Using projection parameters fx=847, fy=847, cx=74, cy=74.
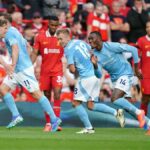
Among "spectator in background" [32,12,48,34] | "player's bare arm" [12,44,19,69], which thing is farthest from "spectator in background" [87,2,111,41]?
"player's bare arm" [12,44,19,69]

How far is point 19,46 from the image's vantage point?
15047 mm

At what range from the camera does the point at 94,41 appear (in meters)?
15.3

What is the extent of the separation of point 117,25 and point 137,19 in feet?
1.74

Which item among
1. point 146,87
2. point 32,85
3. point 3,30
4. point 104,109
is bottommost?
point 146,87

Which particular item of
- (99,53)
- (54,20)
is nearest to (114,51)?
(99,53)

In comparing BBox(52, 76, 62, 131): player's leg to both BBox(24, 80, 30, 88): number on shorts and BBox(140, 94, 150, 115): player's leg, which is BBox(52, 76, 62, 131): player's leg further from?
BBox(140, 94, 150, 115): player's leg

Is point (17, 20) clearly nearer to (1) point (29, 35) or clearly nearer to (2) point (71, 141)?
(1) point (29, 35)

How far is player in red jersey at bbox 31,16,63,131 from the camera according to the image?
16.6 metres

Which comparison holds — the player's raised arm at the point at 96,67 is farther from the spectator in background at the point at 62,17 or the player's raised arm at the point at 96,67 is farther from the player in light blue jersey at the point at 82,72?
the spectator in background at the point at 62,17

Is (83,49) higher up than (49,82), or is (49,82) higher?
(83,49)

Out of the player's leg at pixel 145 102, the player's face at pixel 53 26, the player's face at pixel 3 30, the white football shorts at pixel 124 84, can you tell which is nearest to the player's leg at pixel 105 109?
the white football shorts at pixel 124 84

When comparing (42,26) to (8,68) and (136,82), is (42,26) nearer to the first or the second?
(136,82)

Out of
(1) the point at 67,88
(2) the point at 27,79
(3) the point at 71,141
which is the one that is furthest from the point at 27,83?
(1) the point at 67,88

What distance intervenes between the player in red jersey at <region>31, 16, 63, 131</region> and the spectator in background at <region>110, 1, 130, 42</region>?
4.89m
